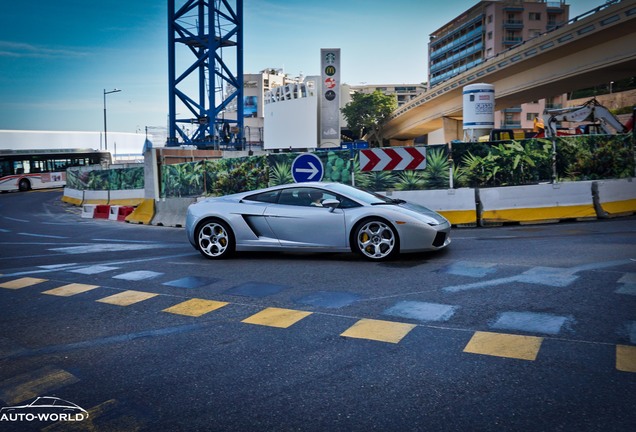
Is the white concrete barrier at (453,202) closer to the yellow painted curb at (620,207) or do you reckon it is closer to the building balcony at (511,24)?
the yellow painted curb at (620,207)

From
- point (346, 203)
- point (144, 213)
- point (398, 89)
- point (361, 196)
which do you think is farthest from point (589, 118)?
point (398, 89)

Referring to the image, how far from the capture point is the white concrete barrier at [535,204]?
1230 centimetres

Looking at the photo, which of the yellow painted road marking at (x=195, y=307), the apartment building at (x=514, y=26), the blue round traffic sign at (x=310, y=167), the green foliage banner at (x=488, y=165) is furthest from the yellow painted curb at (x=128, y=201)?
the apartment building at (x=514, y=26)

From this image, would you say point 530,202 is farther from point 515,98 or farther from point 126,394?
point 515,98

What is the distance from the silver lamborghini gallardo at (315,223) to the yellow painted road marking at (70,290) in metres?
2.17

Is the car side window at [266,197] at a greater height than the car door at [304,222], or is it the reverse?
the car side window at [266,197]

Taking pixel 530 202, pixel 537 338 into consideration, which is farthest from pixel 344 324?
pixel 530 202

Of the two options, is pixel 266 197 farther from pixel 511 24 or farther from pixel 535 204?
pixel 511 24

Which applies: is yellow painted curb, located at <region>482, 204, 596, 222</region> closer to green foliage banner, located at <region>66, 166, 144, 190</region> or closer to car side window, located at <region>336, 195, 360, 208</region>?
car side window, located at <region>336, 195, 360, 208</region>

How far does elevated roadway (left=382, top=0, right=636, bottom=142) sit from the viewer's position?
89.0ft

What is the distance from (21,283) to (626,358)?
763 cm

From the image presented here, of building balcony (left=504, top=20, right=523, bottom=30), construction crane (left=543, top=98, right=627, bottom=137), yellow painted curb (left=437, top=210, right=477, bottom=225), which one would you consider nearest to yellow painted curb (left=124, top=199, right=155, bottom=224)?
yellow painted curb (left=437, top=210, right=477, bottom=225)

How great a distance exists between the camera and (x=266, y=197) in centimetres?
885

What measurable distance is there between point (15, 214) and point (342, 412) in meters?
24.8
